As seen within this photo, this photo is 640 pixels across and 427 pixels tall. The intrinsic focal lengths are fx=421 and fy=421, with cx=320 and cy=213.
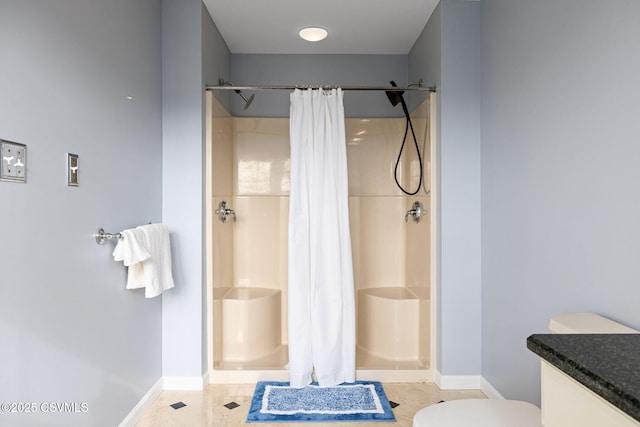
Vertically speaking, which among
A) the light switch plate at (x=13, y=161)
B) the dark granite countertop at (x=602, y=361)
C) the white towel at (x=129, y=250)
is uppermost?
the light switch plate at (x=13, y=161)

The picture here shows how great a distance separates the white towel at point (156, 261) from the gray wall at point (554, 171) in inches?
72.7

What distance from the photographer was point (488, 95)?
2.51 m

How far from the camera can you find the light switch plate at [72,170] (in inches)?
62.1

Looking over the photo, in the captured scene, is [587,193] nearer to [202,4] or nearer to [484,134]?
[484,134]

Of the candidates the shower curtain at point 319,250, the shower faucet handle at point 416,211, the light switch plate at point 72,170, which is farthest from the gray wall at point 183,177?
the shower faucet handle at point 416,211

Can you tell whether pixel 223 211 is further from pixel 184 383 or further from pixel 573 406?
pixel 573 406

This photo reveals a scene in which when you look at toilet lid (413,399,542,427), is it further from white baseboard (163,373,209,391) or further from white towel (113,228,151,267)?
white baseboard (163,373,209,391)

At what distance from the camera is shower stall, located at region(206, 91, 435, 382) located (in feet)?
9.04

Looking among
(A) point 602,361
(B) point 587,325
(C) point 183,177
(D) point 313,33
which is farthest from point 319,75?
(A) point 602,361

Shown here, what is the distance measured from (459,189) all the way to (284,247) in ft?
5.06

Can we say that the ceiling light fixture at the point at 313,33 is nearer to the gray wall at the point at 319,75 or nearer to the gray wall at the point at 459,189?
the gray wall at the point at 319,75

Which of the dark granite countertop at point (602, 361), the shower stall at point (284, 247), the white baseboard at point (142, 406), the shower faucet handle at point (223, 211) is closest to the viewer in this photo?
the dark granite countertop at point (602, 361)

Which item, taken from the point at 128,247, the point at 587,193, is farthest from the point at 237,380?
the point at 587,193

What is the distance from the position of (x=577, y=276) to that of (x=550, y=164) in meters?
0.50
